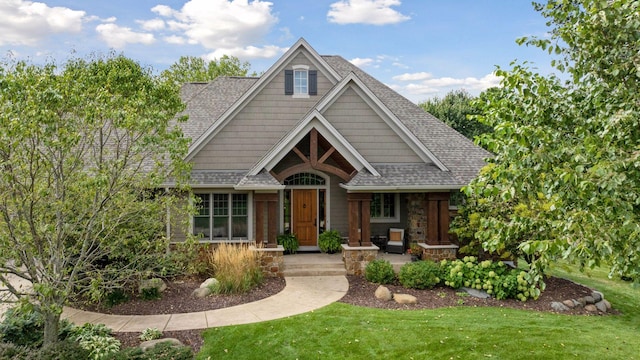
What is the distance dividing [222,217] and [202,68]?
28.6 metres

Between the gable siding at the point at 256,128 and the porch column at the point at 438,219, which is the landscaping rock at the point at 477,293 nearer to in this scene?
the porch column at the point at 438,219

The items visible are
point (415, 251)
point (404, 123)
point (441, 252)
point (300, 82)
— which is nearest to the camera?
point (441, 252)

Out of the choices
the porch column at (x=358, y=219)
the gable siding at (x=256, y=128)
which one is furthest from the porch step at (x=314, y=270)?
the gable siding at (x=256, y=128)

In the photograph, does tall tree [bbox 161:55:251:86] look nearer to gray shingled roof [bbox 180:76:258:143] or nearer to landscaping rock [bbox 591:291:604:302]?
gray shingled roof [bbox 180:76:258:143]

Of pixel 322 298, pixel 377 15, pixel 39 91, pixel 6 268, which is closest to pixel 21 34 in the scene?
pixel 39 91

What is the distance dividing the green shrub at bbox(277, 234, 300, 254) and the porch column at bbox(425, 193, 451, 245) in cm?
476

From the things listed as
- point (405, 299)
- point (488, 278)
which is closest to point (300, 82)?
point (405, 299)

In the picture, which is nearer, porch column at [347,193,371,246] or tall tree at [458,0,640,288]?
tall tree at [458,0,640,288]

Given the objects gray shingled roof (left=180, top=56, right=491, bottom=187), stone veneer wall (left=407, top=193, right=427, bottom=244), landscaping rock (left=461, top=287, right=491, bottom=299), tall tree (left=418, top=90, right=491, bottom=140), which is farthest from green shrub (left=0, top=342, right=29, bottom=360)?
tall tree (left=418, top=90, right=491, bottom=140)

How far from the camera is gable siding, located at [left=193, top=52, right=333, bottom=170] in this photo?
49.6ft

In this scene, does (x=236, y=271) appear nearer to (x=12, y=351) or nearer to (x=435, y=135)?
(x=12, y=351)

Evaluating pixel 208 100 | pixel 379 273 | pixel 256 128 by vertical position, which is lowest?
pixel 379 273

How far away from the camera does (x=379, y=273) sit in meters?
13.0

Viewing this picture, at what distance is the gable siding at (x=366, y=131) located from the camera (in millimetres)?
15164
